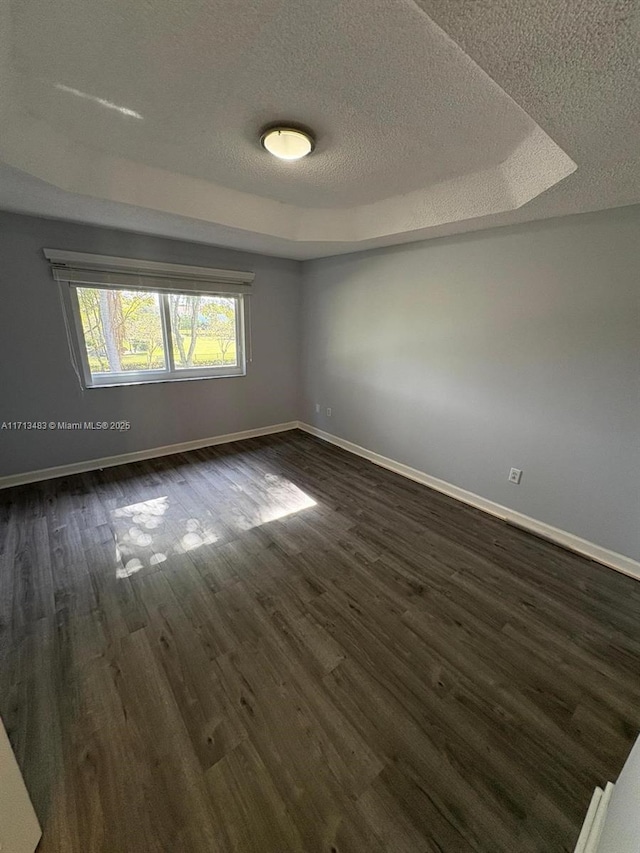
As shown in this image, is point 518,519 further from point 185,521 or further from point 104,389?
point 104,389

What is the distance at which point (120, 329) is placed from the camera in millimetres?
3123

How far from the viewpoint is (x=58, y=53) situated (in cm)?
120

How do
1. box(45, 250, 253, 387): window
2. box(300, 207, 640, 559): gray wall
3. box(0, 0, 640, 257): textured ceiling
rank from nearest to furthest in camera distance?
1. box(0, 0, 640, 257): textured ceiling
2. box(300, 207, 640, 559): gray wall
3. box(45, 250, 253, 387): window

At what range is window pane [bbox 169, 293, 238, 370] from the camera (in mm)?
3438

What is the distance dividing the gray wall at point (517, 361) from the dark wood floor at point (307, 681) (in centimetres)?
54

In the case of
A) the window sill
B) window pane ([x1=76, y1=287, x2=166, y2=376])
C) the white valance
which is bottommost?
the window sill

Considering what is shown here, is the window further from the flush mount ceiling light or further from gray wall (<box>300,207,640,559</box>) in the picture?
the flush mount ceiling light

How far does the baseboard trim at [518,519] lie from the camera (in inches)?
83.8

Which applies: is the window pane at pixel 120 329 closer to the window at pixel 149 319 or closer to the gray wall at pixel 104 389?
the window at pixel 149 319

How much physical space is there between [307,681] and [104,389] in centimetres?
299

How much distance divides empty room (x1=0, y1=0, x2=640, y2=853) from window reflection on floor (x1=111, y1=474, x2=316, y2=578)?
1.3 inches

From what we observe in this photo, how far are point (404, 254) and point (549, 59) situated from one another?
217cm

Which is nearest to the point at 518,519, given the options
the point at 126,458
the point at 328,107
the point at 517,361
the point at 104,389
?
the point at 517,361

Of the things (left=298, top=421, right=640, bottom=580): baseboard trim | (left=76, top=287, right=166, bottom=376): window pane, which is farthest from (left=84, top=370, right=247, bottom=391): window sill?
(left=298, top=421, right=640, bottom=580): baseboard trim
